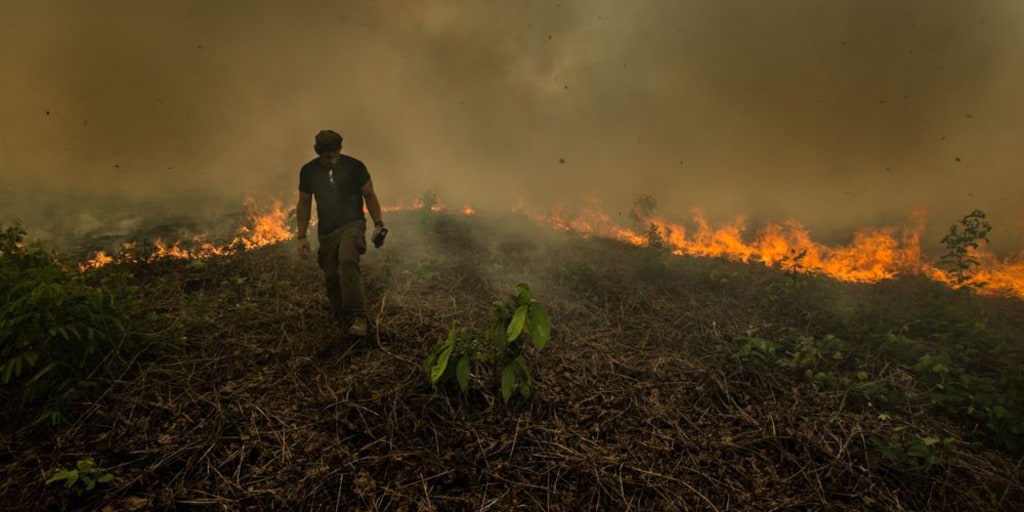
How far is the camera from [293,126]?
14844 millimetres

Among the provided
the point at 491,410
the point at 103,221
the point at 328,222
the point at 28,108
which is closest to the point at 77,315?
the point at 328,222

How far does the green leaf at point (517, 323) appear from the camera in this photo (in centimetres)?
284

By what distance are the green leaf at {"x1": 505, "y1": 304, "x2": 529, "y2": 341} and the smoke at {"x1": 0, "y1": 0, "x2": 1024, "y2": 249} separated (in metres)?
10.9

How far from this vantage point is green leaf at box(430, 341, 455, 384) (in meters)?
3.03

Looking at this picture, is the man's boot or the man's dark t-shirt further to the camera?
the man's dark t-shirt

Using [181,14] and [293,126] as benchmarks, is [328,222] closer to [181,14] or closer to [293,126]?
[293,126]

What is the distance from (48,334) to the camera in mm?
2807

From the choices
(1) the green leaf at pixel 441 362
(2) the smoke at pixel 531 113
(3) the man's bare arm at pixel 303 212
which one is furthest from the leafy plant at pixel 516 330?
(2) the smoke at pixel 531 113

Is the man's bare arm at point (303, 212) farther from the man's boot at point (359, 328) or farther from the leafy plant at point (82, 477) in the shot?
the leafy plant at point (82, 477)

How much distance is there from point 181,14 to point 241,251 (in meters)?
12.5

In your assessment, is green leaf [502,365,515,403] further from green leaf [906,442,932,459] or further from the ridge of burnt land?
green leaf [906,442,932,459]

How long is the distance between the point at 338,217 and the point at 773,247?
9.96 m

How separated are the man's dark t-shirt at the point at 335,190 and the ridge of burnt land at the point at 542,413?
118 cm

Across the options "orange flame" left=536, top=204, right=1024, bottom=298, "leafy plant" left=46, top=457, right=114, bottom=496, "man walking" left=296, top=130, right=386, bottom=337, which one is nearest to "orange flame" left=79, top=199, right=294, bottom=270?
"man walking" left=296, top=130, right=386, bottom=337
